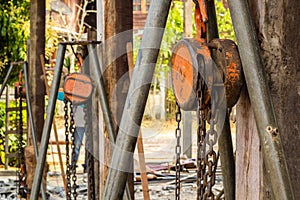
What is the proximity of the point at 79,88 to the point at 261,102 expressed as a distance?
2134 millimetres

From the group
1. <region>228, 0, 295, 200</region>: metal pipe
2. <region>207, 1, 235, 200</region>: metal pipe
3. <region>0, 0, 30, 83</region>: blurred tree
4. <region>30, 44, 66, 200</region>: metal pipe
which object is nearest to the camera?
<region>228, 0, 295, 200</region>: metal pipe

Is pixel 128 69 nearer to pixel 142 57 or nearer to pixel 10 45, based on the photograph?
pixel 142 57

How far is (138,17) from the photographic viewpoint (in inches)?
626

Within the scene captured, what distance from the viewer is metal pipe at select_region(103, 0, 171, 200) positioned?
6.02 feet

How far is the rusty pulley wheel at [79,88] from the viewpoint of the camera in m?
3.60

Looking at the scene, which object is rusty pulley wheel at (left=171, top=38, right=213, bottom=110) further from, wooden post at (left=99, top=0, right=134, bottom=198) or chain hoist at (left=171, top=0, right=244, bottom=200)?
wooden post at (left=99, top=0, right=134, bottom=198)

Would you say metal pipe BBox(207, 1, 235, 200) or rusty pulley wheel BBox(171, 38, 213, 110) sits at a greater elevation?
rusty pulley wheel BBox(171, 38, 213, 110)

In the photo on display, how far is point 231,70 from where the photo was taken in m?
1.70

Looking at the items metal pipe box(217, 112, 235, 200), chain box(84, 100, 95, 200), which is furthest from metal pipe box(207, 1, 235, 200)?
chain box(84, 100, 95, 200)

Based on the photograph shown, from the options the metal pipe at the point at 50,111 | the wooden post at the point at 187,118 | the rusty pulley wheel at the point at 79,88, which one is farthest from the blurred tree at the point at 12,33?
the metal pipe at the point at 50,111

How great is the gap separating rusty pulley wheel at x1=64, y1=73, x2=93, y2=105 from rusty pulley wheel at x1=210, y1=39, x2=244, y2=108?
194 centimetres

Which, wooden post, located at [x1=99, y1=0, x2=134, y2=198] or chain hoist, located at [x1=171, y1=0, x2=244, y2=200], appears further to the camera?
wooden post, located at [x1=99, y1=0, x2=134, y2=198]

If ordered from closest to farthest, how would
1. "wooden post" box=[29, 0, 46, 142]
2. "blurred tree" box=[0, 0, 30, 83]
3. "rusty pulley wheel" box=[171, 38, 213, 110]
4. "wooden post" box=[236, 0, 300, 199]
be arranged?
"wooden post" box=[236, 0, 300, 199] → "rusty pulley wheel" box=[171, 38, 213, 110] → "wooden post" box=[29, 0, 46, 142] → "blurred tree" box=[0, 0, 30, 83]

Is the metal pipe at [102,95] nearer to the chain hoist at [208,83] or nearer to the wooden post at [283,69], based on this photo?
the chain hoist at [208,83]
